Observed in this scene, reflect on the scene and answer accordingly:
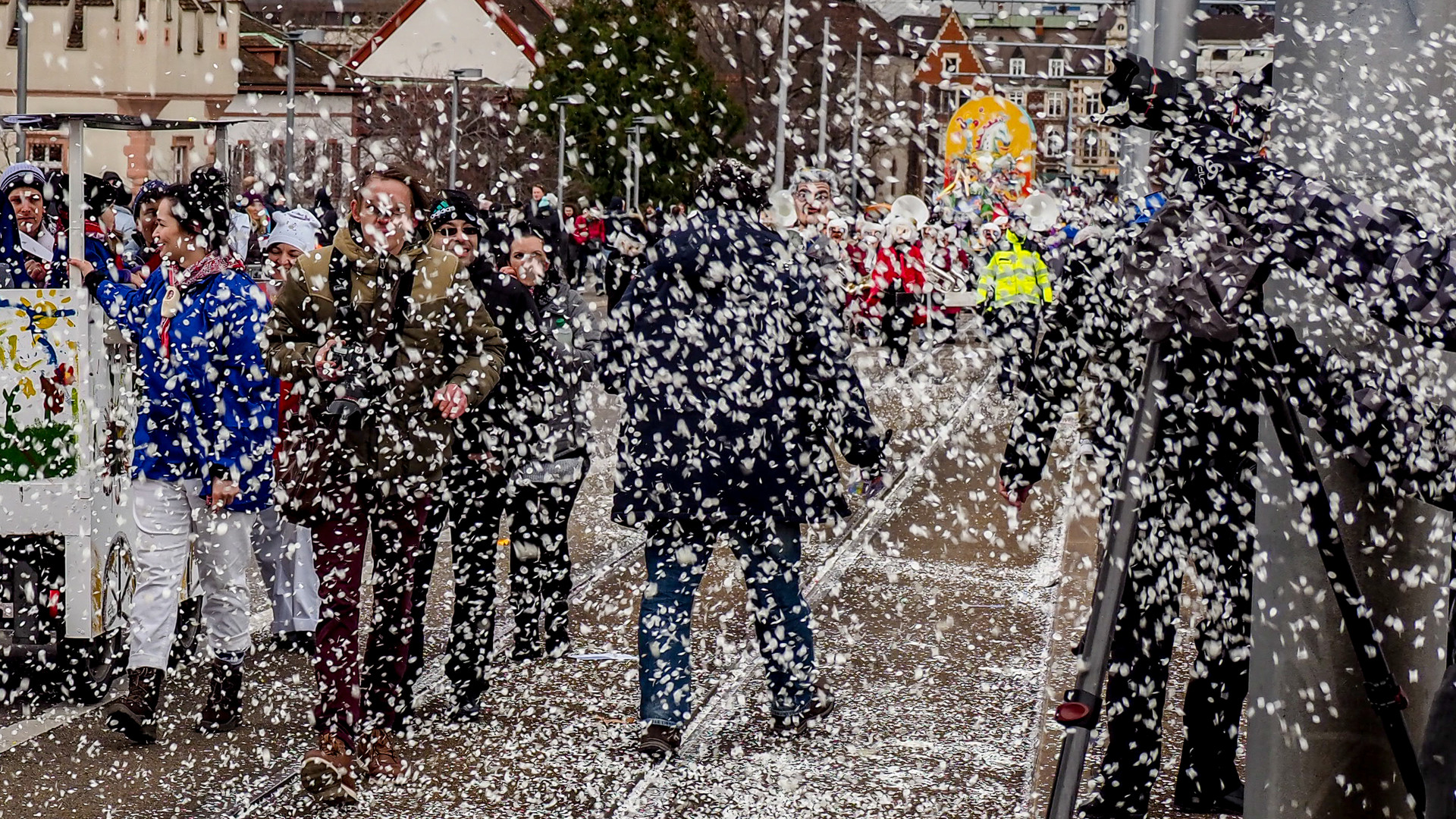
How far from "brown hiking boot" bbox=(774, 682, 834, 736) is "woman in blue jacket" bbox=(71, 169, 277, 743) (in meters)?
1.84

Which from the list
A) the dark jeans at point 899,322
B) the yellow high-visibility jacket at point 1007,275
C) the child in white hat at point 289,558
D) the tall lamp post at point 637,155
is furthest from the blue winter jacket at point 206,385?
the tall lamp post at point 637,155

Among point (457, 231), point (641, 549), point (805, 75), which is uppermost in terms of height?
point (805, 75)

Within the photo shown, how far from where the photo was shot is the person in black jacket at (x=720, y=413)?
5.46 m

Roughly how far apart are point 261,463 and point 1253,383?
3762 millimetres

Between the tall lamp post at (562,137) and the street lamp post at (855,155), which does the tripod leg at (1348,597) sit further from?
the street lamp post at (855,155)

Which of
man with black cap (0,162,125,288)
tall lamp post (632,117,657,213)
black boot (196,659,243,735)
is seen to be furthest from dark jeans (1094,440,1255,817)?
tall lamp post (632,117,657,213)

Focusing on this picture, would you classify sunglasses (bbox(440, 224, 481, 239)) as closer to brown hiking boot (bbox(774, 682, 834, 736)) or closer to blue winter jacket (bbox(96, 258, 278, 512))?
blue winter jacket (bbox(96, 258, 278, 512))

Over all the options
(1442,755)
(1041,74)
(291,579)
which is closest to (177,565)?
(291,579)

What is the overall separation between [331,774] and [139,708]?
0.97 m

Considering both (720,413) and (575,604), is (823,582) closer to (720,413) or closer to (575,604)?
(575,604)

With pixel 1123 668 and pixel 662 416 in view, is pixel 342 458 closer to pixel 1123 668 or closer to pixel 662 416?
pixel 662 416

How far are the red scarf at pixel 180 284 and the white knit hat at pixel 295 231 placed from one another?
81 cm

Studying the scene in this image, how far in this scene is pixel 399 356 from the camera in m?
5.34

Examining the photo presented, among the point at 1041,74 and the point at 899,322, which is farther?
the point at 1041,74
